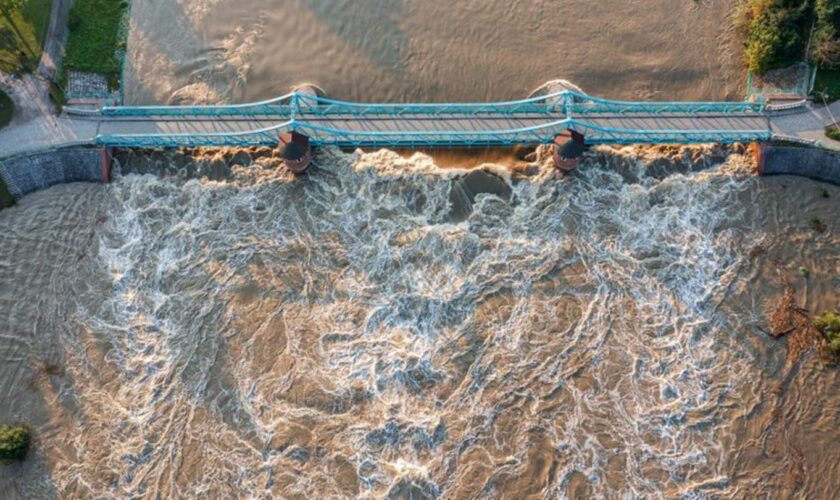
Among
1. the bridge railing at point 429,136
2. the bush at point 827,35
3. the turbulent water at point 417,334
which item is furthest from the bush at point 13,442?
the bush at point 827,35

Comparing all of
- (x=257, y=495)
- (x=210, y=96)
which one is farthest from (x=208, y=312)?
(x=210, y=96)

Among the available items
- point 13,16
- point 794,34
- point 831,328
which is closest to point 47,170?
point 13,16

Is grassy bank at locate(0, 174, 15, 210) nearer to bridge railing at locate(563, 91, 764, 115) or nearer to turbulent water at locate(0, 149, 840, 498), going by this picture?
turbulent water at locate(0, 149, 840, 498)

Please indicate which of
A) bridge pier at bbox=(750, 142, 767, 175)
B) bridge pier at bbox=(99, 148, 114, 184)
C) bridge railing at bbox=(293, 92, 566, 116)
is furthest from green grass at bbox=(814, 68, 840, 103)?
bridge pier at bbox=(99, 148, 114, 184)

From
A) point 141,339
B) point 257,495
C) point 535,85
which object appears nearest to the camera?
point 257,495

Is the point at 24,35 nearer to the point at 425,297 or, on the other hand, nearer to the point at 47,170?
the point at 47,170

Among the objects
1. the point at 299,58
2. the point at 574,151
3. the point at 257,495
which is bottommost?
the point at 257,495

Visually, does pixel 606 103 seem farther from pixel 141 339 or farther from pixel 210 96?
pixel 141 339
